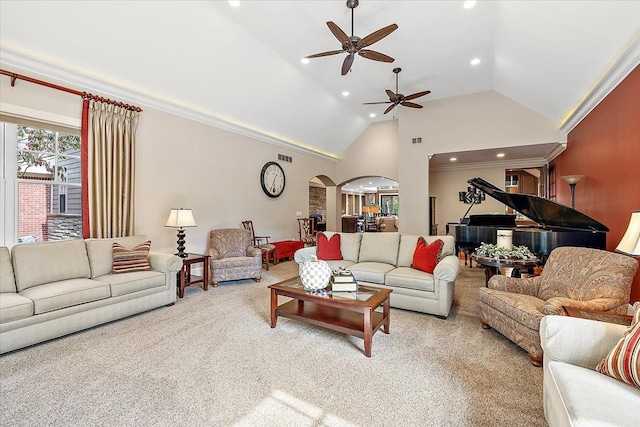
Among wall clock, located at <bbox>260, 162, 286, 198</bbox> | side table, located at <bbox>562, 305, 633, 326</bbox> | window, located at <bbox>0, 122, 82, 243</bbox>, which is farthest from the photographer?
wall clock, located at <bbox>260, 162, 286, 198</bbox>

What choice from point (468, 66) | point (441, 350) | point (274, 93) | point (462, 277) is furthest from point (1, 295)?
point (468, 66)

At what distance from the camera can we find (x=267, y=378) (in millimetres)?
2160

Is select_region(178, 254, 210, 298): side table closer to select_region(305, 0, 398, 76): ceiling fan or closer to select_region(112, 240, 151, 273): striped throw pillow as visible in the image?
select_region(112, 240, 151, 273): striped throw pillow

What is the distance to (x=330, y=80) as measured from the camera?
583 cm

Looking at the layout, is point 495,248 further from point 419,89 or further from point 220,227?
point 220,227

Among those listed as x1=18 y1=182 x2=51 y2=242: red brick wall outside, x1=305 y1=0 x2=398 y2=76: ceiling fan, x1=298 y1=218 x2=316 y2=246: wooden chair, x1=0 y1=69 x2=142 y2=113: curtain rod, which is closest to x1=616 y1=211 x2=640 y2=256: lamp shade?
x1=305 y1=0 x2=398 y2=76: ceiling fan

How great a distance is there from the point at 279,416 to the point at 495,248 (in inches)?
119

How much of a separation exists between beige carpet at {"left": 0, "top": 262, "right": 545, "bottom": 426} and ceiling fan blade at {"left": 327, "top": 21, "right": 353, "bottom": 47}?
3.27 meters

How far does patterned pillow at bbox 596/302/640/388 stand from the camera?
1275 millimetres

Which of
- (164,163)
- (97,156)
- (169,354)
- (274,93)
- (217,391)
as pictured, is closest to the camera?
(217,391)

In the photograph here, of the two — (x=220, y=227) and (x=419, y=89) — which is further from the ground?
(x=419, y=89)

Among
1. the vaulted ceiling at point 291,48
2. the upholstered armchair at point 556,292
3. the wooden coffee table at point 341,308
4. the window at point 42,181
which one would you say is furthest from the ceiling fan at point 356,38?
the window at point 42,181

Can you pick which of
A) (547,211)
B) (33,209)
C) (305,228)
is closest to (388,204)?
(305,228)

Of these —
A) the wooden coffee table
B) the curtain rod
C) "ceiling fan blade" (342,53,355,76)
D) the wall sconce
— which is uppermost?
"ceiling fan blade" (342,53,355,76)
